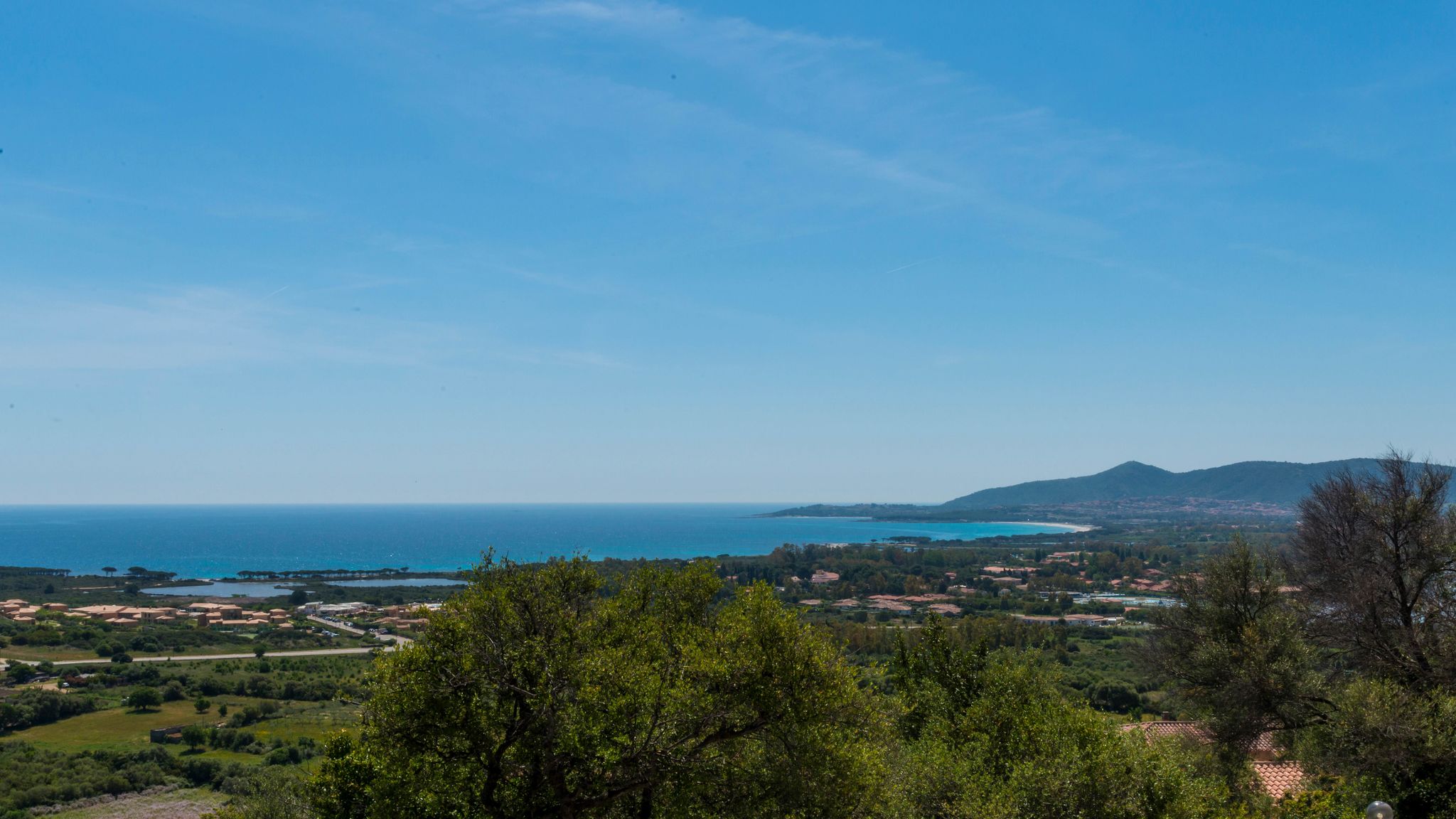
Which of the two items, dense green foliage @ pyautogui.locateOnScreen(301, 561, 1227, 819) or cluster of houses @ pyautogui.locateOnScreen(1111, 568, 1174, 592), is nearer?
dense green foliage @ pyautogui.locateOnScreen(301, 561, 1227, 819)

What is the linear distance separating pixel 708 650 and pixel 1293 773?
2702cm

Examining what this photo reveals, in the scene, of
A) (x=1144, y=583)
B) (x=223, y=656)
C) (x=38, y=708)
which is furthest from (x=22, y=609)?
(x=1144, y=583)

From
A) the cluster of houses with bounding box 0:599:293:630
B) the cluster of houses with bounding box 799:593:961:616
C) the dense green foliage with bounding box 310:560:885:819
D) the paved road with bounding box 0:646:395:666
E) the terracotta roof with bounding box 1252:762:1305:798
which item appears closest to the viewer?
the dense green foliage with bounding box 310:560:885:819

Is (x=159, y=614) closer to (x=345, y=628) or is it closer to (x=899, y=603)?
(x=345, y=628)

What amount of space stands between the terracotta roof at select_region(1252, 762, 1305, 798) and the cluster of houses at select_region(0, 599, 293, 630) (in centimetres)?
9549

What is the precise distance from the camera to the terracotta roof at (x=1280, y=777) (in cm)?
2592

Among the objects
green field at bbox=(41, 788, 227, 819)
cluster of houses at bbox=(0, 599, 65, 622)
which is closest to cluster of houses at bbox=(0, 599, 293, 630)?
cluster of houses at bbox=(0, 599, 65, 622)

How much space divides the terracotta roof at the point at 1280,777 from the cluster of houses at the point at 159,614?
313 feet

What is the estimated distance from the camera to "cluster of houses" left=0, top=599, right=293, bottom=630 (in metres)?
92.1

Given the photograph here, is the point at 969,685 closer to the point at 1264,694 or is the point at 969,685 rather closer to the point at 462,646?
the point at 1264,694

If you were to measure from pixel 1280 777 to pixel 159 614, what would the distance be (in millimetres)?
113260

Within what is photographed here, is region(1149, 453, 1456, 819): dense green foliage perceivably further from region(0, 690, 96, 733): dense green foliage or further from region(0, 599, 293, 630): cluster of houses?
region(0, 599, 293, 630): cluster of houses

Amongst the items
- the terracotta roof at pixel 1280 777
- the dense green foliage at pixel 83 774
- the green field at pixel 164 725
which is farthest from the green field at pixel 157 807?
the terracotta roof at pixel 1280 777

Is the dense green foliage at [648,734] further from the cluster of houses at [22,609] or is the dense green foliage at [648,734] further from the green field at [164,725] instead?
the cluster of houses at [22,609]
